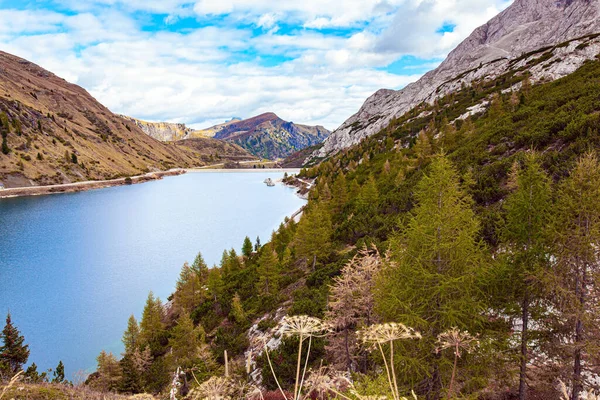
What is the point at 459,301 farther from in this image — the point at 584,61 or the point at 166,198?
the point at 166,198

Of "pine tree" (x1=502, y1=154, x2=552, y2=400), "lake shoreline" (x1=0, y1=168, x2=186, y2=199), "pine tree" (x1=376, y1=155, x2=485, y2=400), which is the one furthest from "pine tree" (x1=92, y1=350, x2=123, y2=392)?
"lake shoreline" (x1=0, y1=168, x2=186, y2=199)

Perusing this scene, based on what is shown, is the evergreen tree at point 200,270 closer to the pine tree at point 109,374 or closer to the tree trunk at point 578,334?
the pine tree at point 109,374

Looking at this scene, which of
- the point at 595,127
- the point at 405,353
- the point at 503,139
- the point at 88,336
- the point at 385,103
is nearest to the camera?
the point at 405,353

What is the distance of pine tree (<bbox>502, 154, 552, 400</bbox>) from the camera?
11.0 meters

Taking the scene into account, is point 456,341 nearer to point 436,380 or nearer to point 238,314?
point 436,380

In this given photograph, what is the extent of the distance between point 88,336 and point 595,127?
1941 inches

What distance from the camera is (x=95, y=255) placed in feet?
179

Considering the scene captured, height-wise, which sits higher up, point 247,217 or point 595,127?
point 595,127

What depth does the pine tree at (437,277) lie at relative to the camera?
10117 millimetres

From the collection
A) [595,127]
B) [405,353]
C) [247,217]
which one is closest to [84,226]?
[247,217]

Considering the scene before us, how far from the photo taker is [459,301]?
32.8ft

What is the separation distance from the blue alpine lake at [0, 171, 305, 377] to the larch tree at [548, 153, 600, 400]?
33.9 meters

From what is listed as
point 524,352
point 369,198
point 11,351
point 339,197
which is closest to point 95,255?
point 11,351

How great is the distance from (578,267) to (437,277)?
14.9 feet
